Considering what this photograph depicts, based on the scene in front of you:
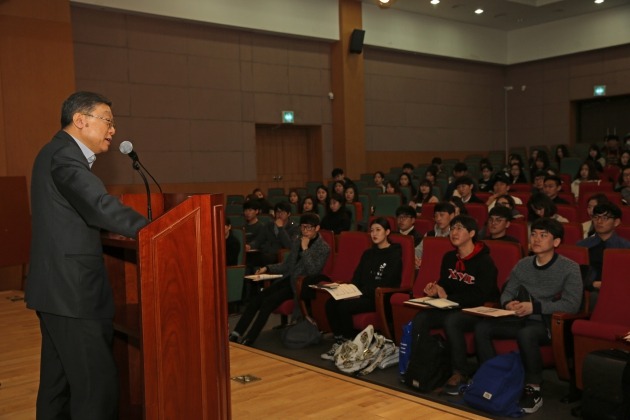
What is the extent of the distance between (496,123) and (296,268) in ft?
38.1

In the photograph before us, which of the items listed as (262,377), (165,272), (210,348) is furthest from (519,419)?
(165,272)

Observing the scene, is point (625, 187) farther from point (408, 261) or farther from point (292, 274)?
point (292, 274)

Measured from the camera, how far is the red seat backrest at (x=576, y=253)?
12.4 ft

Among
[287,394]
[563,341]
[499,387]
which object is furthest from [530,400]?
[287,394]

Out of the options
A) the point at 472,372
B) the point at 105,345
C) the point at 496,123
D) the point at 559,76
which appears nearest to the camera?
the point at 105,345

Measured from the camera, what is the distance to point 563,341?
339cm

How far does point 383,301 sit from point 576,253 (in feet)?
4.04

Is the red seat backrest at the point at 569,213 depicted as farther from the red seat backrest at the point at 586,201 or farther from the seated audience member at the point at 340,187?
the seated audience member at the point at 340,187

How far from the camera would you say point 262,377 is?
3492 millimetres

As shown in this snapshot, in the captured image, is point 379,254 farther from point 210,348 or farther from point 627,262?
point 210,348

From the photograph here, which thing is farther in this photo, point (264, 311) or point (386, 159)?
point (386, 159)

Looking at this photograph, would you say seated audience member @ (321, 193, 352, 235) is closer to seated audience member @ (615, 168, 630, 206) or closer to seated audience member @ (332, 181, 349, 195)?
seated audience member @ (332, 181, 349, 195)

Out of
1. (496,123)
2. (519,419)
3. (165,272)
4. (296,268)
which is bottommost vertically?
(519,419)

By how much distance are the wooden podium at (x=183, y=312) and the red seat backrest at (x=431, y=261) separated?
256 centimetres
